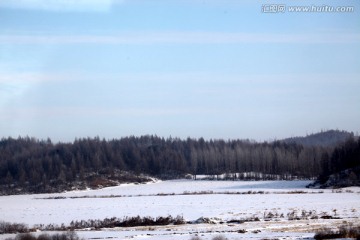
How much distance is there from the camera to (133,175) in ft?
429

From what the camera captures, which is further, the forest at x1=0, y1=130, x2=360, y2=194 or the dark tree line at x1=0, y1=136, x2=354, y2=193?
the dark tree line at x1=0, y1=136, x2=354, y2=193

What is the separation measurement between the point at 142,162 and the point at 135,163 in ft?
6.51

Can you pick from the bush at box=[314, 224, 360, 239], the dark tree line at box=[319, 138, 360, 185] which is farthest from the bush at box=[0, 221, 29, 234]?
the dark tree line at box=[319, 138, 360, 185]

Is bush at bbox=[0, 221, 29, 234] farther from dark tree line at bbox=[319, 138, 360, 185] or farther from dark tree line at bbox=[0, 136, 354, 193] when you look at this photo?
dark tree line at bbox=[0, 136, 354, 193]

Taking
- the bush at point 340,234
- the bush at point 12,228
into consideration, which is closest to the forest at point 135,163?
the bush at point 12,228

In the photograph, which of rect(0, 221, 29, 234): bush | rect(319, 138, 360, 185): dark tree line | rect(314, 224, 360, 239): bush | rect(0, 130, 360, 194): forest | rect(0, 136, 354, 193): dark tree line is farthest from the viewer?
rect(0, 136, 354, 193): dark tree line

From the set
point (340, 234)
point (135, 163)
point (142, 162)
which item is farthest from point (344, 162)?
point (340, 234)

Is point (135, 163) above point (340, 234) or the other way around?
above

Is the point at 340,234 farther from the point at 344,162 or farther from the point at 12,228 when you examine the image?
the point at 344,162

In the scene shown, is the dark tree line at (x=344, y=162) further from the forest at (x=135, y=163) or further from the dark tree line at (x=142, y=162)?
the dark tree line at (x=142, y=162)

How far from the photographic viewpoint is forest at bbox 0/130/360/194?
119175 millimetres

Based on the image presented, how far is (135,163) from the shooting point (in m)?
146

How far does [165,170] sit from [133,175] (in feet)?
Answer: 48.4

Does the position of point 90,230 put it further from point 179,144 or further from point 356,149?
point 179,144
